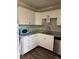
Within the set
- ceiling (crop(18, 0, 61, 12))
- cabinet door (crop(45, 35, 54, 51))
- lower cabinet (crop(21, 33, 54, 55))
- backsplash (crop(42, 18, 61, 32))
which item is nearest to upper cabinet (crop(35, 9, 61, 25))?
backsplash (crop(42, 18, 61, 32))

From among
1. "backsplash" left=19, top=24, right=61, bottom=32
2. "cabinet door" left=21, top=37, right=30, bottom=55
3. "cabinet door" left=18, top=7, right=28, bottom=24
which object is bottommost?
"cabinet door" left=21, top=37, right=30, bottom=55

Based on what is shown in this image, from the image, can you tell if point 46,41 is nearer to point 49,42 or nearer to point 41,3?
point 49,42

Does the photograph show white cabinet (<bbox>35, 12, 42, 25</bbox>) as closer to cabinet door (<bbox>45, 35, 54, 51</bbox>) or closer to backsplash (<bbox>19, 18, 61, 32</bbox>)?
backsplash (<bbox>19, 18, 61, 32</bbox>)

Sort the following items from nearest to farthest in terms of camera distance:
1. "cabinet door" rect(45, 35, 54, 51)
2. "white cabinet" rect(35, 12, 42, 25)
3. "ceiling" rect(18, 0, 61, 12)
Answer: "ceiling" rect(18, 0, 61, 12), "cabinet door" rect(45, 35, 54, 51), "white cabinet" rect(35, 12, 42, 25)

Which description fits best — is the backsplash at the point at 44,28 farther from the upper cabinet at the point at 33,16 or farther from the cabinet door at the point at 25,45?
the cabinet door at the point at 25,45

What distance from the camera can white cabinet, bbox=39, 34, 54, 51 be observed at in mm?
3054

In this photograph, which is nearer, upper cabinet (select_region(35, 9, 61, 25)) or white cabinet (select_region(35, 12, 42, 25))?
upper cabinet (select_region(35, 9, 61, 25))

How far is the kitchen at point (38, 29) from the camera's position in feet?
8.80

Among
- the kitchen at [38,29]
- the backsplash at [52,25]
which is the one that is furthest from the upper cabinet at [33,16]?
the backsplash at [52,25]
